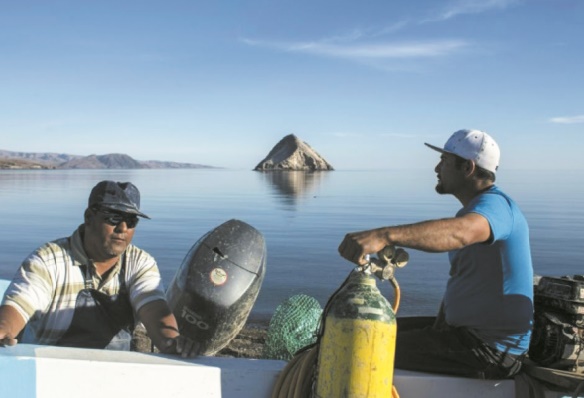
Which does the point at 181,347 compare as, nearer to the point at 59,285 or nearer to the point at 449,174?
the point at 59,285

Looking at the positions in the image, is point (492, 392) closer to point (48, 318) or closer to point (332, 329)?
point (332, 329)

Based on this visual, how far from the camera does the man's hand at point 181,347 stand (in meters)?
3.92

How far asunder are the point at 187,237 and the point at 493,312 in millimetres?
17824

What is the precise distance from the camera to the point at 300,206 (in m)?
37.8

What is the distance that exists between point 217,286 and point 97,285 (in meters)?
1.26

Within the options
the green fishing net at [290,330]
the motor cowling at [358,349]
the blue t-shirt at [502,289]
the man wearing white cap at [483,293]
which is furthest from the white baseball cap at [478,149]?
the green fishing net at [290,330]

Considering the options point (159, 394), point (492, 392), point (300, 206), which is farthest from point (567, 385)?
point (300, 206)

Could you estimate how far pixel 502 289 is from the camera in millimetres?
3801

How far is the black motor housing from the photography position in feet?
17.3

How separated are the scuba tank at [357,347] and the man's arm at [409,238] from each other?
0.22 meters

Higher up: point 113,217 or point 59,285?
point 113,217

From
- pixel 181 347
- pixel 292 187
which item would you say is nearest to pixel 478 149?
pixel 181 347

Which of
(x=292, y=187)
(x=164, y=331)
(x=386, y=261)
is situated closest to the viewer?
(x=386, y=261)

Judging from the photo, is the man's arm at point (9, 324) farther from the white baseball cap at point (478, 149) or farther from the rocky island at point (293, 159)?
the rocky island at point (293, 159)
